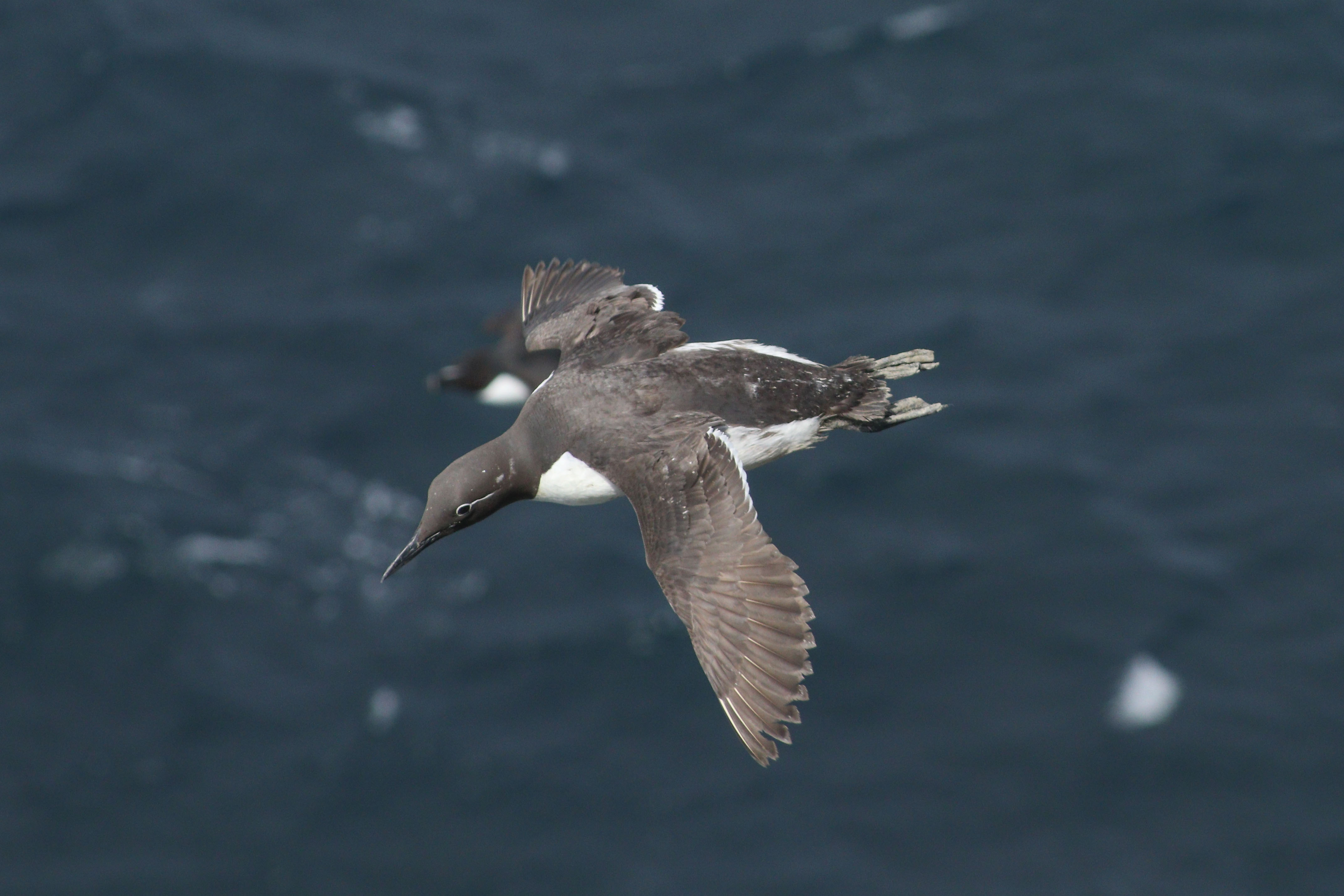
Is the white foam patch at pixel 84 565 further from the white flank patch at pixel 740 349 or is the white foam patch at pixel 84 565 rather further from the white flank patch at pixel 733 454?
the white flank patch at pixel 733 454

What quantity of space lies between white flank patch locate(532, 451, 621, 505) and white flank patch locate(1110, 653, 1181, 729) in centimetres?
2266

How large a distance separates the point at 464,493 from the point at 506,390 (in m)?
17.7

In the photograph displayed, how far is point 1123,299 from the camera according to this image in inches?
1554

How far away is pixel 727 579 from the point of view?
1320cm

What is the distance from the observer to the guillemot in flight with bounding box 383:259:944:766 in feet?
42.1

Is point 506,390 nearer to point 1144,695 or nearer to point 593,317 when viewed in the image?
point 1144,695

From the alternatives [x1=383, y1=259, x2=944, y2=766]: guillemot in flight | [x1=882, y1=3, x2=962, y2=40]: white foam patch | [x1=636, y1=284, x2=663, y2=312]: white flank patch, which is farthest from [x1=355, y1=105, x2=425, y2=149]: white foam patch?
[x1=636, y1=284, x2=663, y2=312]: white flank patch

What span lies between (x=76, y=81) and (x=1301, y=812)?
3463 centimetres

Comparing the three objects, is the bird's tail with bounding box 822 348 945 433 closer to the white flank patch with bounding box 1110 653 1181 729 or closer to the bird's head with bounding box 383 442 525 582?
the bird's head with bounding box 383 442 525 582

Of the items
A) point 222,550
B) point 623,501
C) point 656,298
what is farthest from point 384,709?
point 656,298

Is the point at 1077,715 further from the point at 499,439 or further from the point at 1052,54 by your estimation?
the point at 499,439

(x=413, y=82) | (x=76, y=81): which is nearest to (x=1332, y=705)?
(x=413, y=82)

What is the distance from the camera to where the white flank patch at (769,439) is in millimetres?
14945

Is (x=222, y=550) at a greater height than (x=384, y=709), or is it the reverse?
(x=222, y=550)
